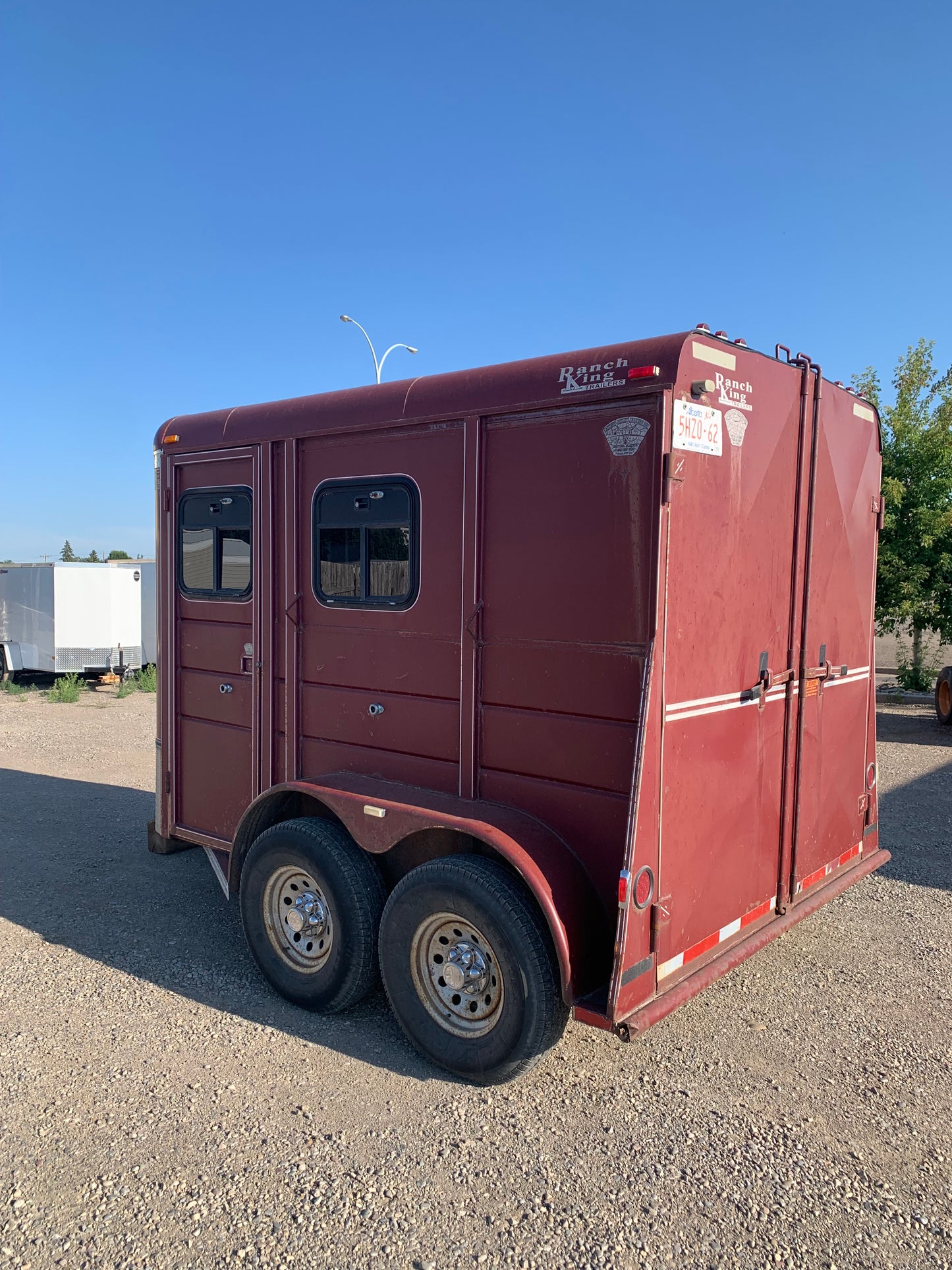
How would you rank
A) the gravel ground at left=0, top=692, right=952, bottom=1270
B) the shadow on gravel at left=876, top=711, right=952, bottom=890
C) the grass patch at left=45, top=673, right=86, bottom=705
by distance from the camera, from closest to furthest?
the gravel ground at left=0, top=692, right=952, bottom=1270 → the shadow on gravel at left=876, top=711, right=952, bottom=890 → the grass patch at left=45, top=673, right=86, bottom=705

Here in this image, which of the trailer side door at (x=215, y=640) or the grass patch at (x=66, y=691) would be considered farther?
the grass patch at (x=66, y=691)

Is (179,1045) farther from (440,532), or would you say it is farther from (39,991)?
(440,532)

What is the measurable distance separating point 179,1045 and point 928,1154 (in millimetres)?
3102

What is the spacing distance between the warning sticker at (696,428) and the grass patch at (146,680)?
16.6 metres

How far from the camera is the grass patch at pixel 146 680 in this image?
18.7 metres

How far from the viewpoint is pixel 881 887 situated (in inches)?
254

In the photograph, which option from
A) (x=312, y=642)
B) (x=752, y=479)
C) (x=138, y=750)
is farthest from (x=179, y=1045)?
(x=138, y=750)

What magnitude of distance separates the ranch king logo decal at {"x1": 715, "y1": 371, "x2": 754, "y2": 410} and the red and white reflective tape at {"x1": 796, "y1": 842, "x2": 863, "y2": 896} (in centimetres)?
241

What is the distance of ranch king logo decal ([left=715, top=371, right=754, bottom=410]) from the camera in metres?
3.92

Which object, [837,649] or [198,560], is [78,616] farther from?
[837,649]

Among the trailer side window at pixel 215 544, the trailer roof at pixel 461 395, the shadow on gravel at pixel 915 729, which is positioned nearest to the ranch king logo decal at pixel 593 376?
the trailer roof at pixel 461 395

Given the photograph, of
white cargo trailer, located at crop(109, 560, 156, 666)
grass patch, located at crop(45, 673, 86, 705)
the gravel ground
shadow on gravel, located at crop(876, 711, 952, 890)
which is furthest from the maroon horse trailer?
white cargo trailer, located at crop(109, 560, 156, 666)

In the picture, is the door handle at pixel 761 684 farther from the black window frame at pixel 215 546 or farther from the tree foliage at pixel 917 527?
the tree foliage at pixel 917 527

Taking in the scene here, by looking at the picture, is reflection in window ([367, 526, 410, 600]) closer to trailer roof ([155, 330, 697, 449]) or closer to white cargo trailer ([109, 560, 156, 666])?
trailer roof ([155, 330, 697, 449])
